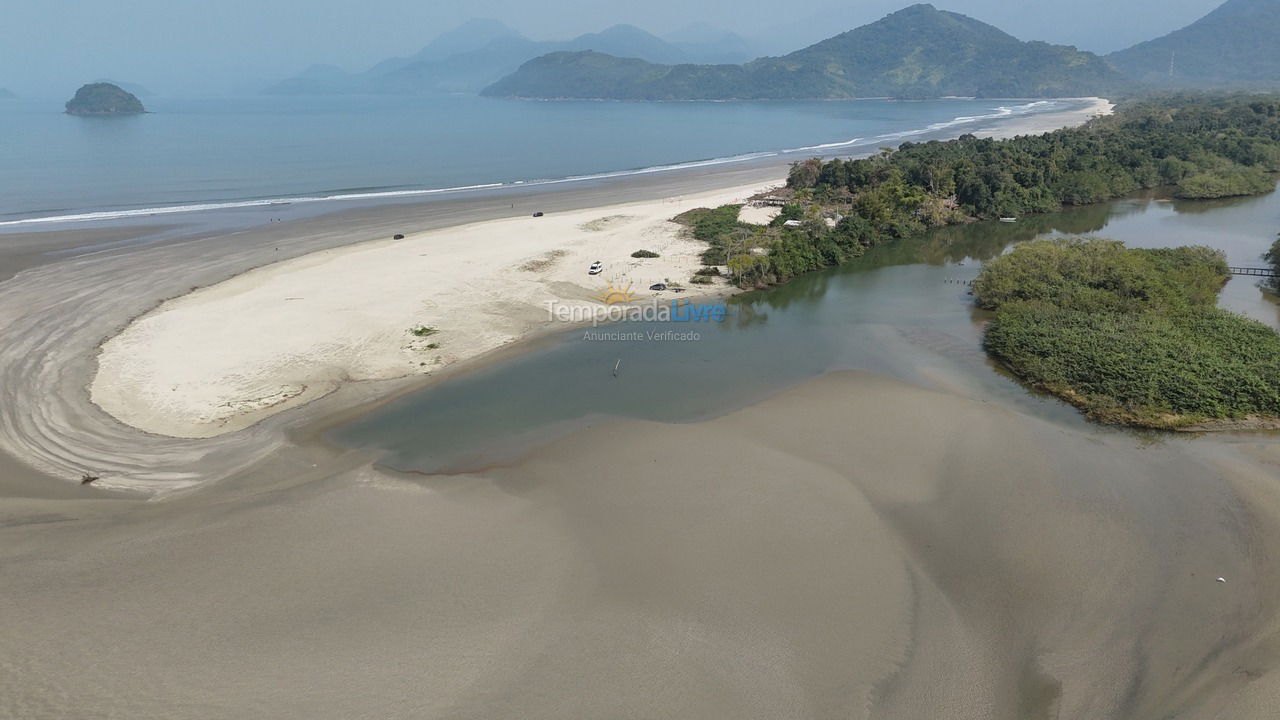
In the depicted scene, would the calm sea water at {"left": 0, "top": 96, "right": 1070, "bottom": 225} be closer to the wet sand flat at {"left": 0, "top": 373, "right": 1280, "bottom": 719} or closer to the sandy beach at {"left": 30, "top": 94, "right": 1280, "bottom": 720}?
the sandy beach at {"left": 30, "top": 94, "right": 1280, "bottom": 720}

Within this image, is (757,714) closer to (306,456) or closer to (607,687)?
(607,687)

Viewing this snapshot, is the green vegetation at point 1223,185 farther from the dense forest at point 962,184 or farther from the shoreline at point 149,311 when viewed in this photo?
the shoreline at point 149,311

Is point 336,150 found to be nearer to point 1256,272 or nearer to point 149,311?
point 149,311

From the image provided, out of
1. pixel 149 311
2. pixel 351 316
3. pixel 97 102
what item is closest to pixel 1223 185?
pixel 351 316

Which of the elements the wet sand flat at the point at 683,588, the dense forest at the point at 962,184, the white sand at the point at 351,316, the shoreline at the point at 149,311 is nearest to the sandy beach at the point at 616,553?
the wet sand flat at the point at 683,588

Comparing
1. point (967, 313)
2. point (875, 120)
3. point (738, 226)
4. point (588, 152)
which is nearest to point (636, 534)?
point (967, 313)

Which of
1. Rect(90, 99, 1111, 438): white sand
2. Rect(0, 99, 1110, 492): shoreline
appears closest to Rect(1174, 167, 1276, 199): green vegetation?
Rect(0, 99, 1110, 492): shoreline
